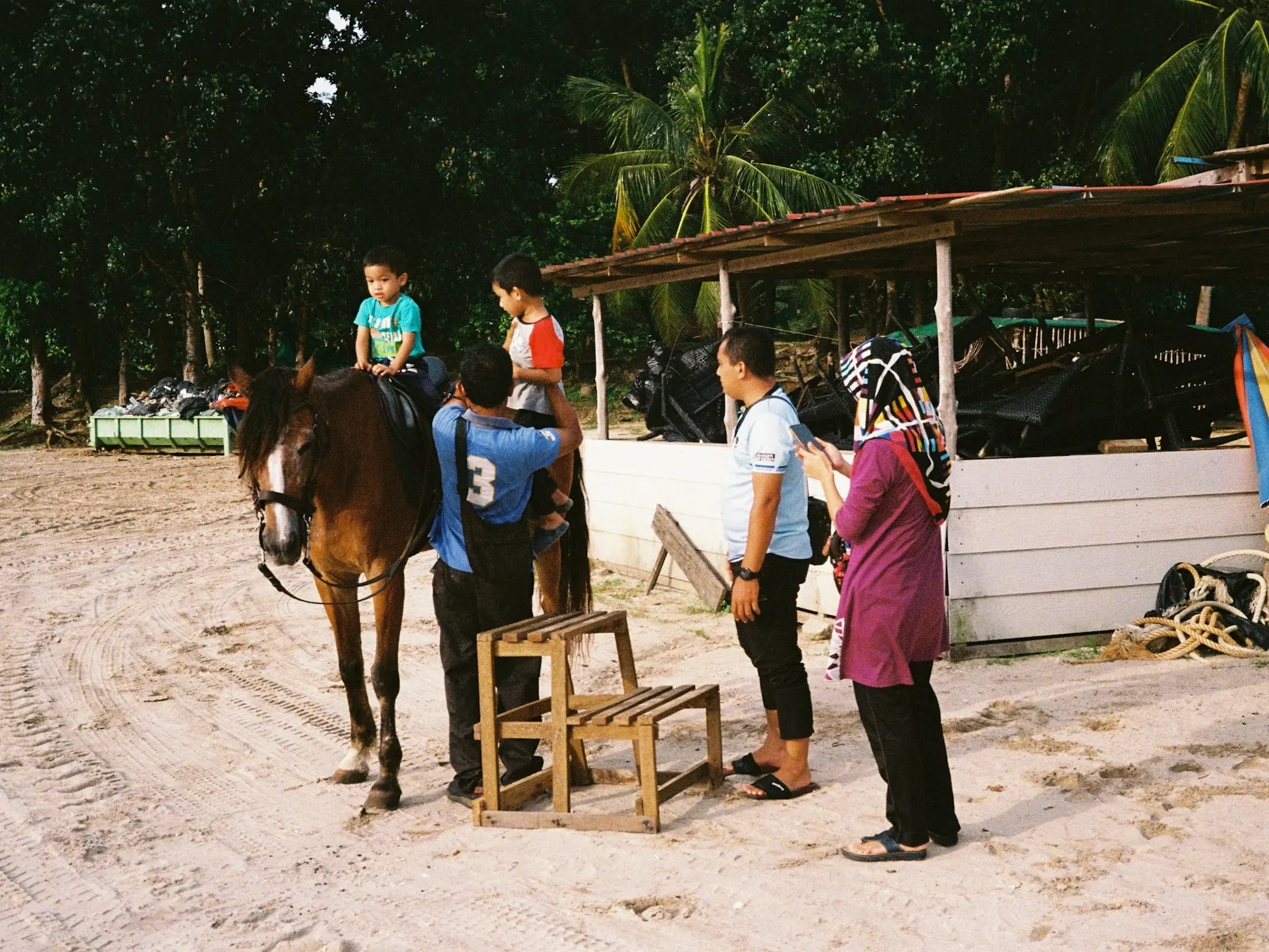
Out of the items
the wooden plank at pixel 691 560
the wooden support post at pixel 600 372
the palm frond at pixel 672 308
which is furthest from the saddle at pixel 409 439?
the palm frond at pixel 672 308

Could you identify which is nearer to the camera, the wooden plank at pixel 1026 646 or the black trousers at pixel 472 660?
the black trousers at pixel 472 660

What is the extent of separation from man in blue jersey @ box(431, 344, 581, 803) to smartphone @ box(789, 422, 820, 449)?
105 centimetres

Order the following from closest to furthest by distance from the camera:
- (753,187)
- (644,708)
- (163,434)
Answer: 1. (644,708)
2. (163,434)
3. (753,187)

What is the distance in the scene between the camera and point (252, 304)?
1075 inches

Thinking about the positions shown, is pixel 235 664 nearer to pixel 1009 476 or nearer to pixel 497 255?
pixel 1009 476

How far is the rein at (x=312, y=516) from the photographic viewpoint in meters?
4.46

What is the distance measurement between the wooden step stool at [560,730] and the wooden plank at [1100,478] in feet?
10.1

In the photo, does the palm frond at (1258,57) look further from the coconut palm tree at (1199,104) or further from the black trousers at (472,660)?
the black trousers at (472,660)

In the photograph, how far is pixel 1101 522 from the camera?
7.38 metres

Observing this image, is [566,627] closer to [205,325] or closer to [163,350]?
[205,325]

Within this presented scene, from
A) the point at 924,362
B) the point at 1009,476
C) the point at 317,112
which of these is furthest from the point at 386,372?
the point at 317,112

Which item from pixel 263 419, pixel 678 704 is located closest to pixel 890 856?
pixel 678 704

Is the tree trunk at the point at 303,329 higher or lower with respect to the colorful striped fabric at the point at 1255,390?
higher

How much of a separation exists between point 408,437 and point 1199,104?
18640 mm
